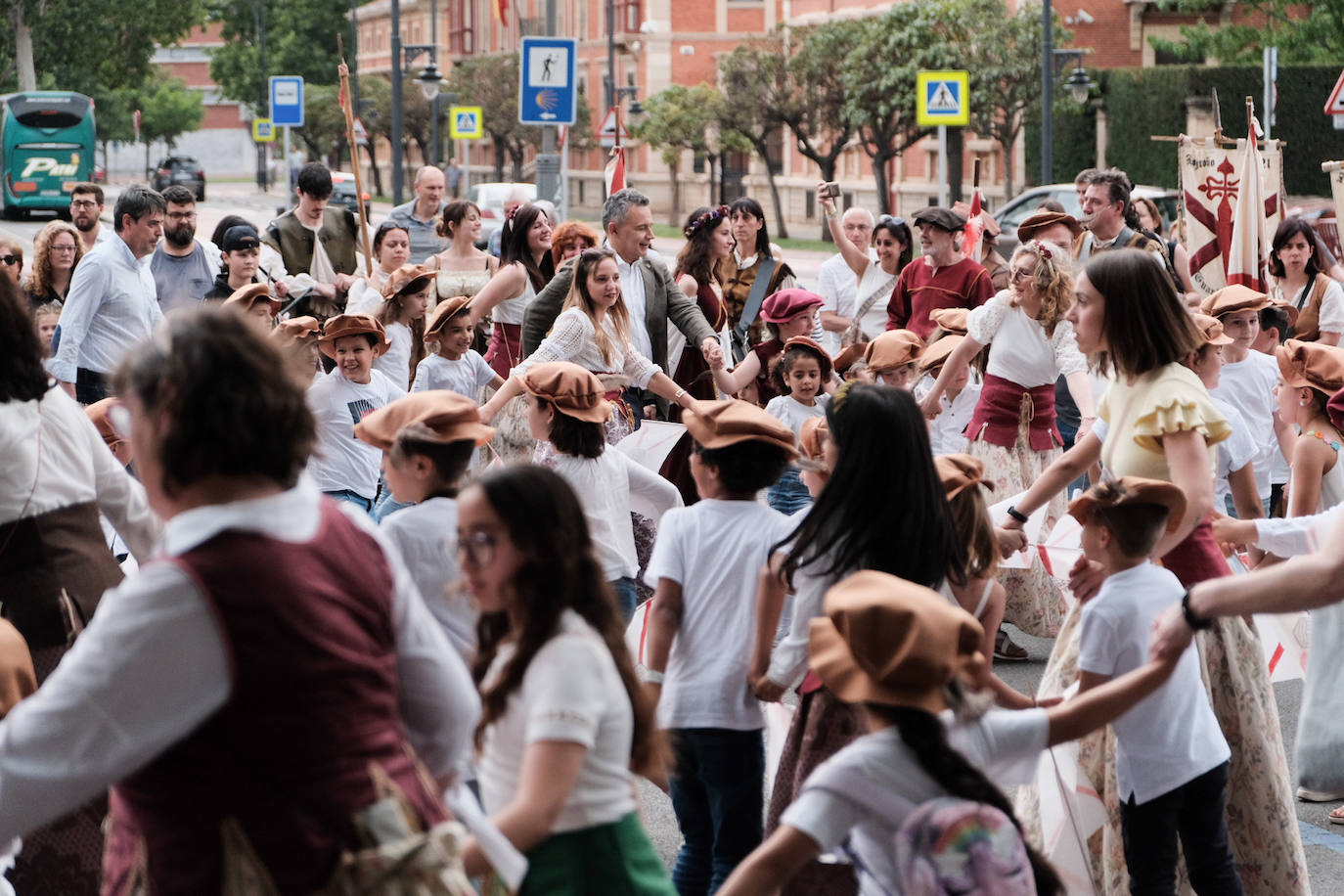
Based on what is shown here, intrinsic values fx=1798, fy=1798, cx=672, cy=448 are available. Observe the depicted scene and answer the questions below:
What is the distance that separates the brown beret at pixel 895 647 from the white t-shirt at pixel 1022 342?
5.13 meters

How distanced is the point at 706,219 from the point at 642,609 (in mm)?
4808

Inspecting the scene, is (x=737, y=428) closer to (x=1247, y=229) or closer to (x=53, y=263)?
(x=53, y=263)

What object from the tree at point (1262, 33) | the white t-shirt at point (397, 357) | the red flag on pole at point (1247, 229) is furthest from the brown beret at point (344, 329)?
the tree at point (1262, 33)

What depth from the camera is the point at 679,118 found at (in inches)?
1962

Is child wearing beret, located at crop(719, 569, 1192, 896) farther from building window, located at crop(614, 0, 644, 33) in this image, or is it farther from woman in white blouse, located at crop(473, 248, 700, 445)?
building window, located at crop(614, 0, 644, 33)

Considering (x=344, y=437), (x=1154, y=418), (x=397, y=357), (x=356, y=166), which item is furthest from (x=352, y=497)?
(x=356, y=166)

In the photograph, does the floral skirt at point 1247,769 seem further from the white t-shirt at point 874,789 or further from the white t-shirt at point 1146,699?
the white t-shirt at point 874,789

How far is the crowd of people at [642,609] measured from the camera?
2393 millimetres

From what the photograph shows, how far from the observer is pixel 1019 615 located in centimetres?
782

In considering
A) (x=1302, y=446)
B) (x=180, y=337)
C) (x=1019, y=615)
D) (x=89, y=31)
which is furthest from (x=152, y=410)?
(x=89, y=31)

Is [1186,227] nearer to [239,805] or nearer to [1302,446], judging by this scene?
[1302,446]

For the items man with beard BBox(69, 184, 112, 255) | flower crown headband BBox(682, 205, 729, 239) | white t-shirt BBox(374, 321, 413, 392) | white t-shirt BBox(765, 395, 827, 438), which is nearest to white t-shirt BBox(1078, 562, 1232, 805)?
white t-shirt BBox(765, 395, 827, 438)

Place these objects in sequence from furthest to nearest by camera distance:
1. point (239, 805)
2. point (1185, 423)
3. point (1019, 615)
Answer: point (1019, 615), point (1185, 423), point (239, 805)

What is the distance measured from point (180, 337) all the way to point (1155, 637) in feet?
6.26
